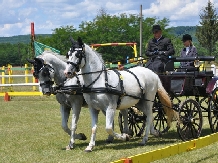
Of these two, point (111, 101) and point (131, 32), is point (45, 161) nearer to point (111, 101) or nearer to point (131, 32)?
point (111, 101)

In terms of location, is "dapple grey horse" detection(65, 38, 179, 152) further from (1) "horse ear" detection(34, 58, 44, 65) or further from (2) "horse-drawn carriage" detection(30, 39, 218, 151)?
(1) "horse ear" detection(34, 58, 44, 65)

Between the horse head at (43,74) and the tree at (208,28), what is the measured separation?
40.2 meters

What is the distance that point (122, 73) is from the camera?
902 cm

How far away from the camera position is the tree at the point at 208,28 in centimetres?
4759

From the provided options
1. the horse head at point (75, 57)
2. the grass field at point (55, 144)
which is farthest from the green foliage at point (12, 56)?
the horse head at point (75, 57)

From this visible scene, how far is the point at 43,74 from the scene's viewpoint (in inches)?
344

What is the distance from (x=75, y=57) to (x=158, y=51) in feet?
7.57

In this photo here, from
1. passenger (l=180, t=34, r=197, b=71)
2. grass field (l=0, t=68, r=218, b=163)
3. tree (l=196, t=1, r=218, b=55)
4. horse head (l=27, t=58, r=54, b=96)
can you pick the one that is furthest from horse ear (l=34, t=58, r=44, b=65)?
tree (l=196, t=1, r=218, b=55)

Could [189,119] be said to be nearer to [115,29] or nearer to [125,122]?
[125,122]

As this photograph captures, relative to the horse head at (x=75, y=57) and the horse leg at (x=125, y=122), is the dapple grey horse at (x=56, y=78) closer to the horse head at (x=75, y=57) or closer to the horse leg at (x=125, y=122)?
the horse head at (x=75, y=57)

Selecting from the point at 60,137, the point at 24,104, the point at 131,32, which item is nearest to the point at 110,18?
the point at 131,32

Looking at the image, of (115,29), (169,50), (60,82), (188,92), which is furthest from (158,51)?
(115,29)

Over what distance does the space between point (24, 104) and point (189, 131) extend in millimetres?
9927

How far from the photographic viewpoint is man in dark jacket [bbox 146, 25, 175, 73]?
980cm
